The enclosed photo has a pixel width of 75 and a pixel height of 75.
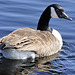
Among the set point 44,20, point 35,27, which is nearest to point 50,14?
point 44,20

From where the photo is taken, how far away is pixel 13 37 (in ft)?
29.5

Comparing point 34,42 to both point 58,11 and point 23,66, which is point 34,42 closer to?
point 23,66

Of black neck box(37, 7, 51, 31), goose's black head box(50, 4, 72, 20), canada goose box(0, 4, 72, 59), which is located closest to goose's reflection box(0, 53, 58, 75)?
canada goose box(0, 4, 72, 59)

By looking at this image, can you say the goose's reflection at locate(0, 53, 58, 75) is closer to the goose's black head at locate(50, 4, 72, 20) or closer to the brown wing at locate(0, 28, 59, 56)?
the brown wing at locate(0, 28, 59, 56)

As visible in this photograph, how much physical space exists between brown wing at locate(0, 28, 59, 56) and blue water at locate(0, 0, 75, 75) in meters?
0.30

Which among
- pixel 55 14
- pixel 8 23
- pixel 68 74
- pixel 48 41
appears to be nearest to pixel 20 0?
pixel 8 23

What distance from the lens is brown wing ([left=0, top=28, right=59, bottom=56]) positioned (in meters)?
8.78

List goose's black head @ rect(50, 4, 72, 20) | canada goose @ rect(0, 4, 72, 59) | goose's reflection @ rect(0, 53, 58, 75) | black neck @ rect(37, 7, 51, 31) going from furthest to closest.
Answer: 1. black neck @ rect(37, 7, 51, 31)
2. goose's black head @ rect(50, 4, 72, 20)
3. canada goose @ rect(0, 4, 72, 59)
4. goose's reflection @ rect(0, 53, 58, 75)

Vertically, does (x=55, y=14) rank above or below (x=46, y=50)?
above

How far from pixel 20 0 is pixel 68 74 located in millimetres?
7031

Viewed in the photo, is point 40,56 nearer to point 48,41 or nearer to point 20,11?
point 48,41

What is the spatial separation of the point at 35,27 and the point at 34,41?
298cm

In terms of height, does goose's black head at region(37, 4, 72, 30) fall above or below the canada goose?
above

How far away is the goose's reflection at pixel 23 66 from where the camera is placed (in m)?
8.62
